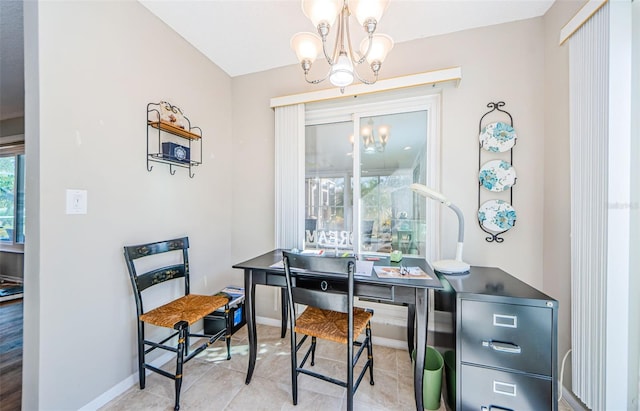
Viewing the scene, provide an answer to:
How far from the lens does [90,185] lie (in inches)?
56.8

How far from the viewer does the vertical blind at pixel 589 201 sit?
4.06 feet

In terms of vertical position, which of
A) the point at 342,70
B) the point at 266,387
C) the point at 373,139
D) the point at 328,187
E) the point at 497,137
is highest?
the point at 342,70

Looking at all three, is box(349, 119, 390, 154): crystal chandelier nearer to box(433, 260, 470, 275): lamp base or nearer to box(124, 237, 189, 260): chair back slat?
box(433, 260, 470, 275): lamp base

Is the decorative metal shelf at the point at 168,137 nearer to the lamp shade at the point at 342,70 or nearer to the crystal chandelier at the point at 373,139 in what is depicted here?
the lamp shade at the point at 342,70

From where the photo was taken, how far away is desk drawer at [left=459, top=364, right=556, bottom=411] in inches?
45.7

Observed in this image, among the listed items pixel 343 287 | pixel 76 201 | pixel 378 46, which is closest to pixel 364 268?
pixel 343 287

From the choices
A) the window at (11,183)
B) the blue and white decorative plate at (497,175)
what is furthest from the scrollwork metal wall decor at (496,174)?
the window at (11,183)

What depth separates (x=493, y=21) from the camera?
1854 millimetres

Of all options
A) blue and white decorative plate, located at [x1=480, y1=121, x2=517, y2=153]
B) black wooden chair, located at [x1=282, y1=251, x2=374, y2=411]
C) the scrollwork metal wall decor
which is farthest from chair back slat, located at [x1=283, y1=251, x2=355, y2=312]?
blue and white decorative plate, located at [x1=480, y1=121, x2=517, y2=153]

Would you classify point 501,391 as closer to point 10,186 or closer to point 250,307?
point 250,307

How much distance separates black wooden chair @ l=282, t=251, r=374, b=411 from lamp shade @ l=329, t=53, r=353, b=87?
0.97 meters

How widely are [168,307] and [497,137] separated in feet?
8.68

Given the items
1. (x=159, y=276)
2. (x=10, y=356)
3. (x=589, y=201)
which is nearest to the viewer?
(x=589, y=201)

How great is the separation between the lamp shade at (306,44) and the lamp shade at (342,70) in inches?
6.7
